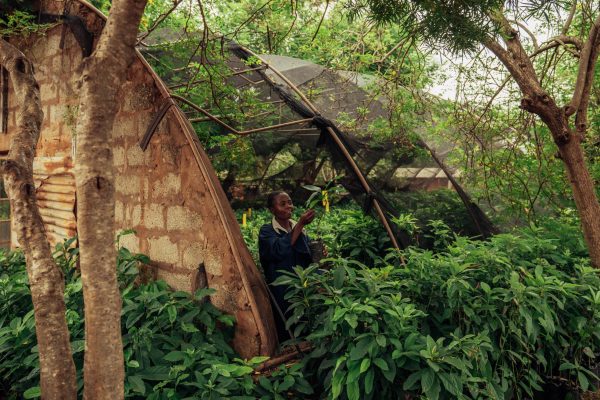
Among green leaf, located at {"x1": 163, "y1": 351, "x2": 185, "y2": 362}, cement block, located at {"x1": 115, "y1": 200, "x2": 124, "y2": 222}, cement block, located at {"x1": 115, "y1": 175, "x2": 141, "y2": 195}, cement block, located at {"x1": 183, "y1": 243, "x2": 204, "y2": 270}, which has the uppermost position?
cement block, located at {"x1": 115, "y1": 175, "x2": 141, "y2": 195}

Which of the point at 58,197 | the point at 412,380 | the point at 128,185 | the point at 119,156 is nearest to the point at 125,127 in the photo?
the point at 119,156

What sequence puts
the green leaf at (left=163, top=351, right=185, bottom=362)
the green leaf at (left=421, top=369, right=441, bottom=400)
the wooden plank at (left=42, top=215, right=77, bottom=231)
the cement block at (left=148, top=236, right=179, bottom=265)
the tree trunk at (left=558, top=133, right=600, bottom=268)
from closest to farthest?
the green leaf at (left=421, top=369, right=441, bottom=400) < the green leaf at (left=163, top=351, right=185, bottom=362) < the cement block at (left=148, top=236, right=179, bottom=265) < the tree trunk at (left=558, top=133, right=600, bottom=268) < the wooden plank at (left=42, top=215, right=77, bottom=231)

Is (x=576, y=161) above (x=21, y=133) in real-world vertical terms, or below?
below

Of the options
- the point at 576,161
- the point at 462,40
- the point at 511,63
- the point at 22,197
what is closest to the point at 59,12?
the point at 22,197

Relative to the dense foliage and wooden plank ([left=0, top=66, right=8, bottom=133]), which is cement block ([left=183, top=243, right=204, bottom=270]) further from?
wooden plank ([left=0, top=66, right=8, bottom=133])

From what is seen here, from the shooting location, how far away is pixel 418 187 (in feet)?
19.0

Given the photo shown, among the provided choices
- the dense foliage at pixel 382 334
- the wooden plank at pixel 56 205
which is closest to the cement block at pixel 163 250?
the dense foliage at pixel 382 334

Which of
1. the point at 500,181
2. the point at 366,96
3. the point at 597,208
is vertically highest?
the point at 366,96

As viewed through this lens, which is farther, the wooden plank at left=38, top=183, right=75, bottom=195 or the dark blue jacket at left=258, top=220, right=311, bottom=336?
the wooden plank at left=38, top=183, right=75, bottom=195

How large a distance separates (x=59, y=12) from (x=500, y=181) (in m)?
4.68

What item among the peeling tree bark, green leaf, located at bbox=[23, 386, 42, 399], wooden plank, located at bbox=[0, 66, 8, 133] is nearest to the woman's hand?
green leaf, located at bbox=[23, 386, 42, 399]

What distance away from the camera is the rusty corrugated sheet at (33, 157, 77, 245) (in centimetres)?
558

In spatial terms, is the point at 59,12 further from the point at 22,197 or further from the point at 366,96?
A: the point at 366,96

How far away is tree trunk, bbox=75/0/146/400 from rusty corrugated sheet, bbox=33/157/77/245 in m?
3.04
